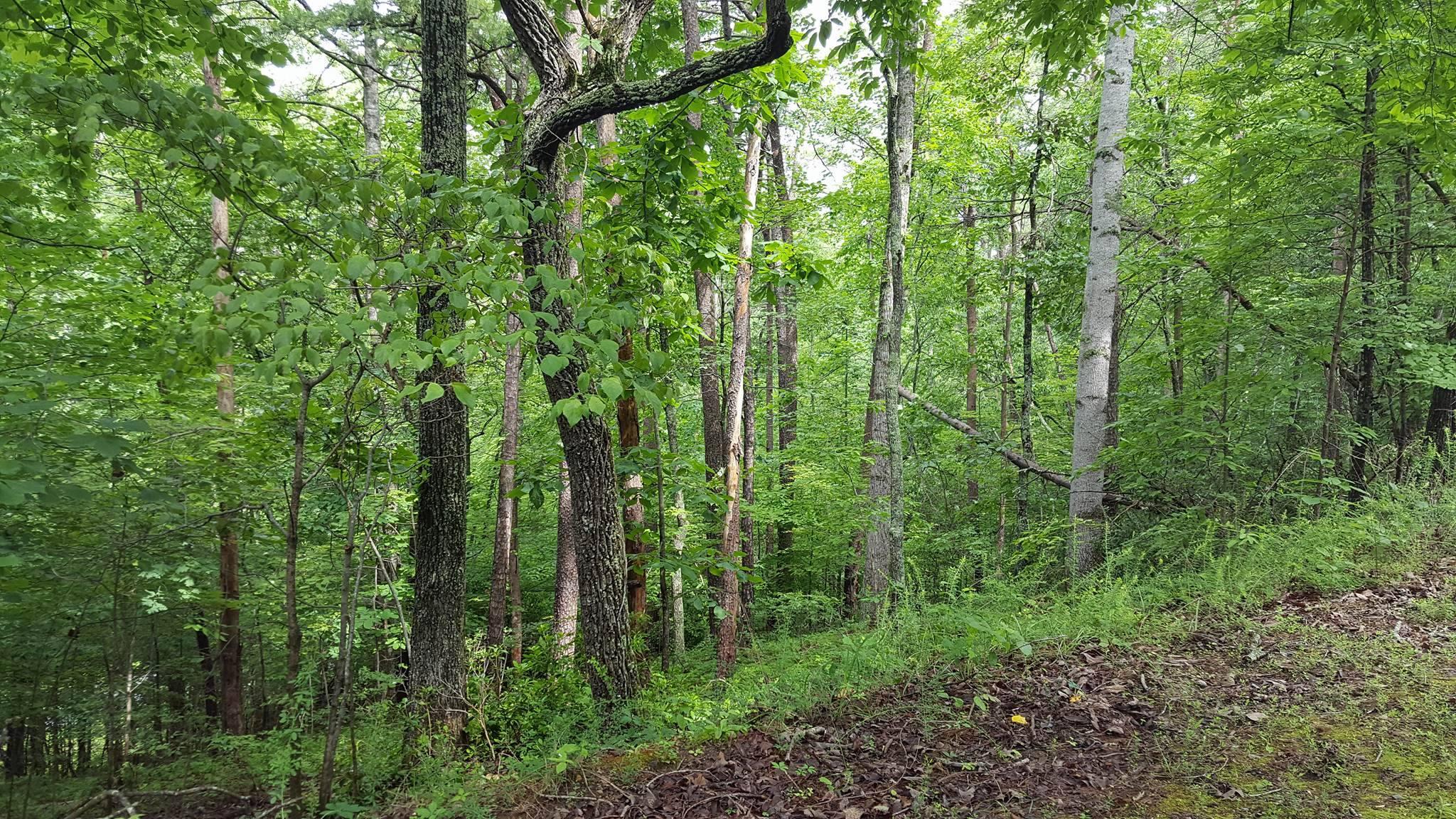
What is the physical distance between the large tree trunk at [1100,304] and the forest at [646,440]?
0.13 feet

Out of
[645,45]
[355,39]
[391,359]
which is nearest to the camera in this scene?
[391,359]

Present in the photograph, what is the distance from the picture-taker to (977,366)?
14758 mm

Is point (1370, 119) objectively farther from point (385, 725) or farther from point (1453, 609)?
point (385, 725)

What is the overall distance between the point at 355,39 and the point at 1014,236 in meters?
11.7

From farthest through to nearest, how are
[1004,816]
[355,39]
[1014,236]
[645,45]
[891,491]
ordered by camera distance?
[1014,236] < [355,39] < [891,491] < [645,45] < [1004,816]

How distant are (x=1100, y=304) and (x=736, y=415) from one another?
4.26 m

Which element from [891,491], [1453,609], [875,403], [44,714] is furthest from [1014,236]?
[44,714]

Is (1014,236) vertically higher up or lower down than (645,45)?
higher up

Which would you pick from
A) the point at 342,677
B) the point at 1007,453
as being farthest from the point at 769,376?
the point at 342,677

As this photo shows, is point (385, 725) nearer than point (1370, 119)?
Yes

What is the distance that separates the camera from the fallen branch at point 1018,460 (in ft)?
21.2

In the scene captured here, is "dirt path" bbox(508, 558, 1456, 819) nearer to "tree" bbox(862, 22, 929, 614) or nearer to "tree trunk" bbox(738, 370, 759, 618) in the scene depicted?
"tree" bbox(862, 22, 929, 614)

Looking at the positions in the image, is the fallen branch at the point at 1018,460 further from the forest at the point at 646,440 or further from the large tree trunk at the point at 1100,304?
the large tree trunk at the point at 1100,304

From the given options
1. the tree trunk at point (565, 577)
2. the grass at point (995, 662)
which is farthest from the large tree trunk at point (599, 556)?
the tree trunk at point (565, 577)
